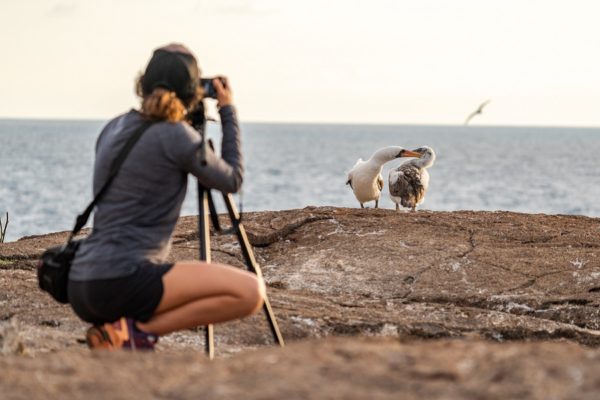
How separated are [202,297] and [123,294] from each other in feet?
1.27

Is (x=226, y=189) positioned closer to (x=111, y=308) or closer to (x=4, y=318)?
(x=111, y=308)

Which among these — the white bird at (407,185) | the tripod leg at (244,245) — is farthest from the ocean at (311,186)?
the tripod leg at (244,245)

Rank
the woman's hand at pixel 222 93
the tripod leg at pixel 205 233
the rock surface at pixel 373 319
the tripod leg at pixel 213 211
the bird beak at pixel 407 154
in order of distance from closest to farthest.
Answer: the rock surface at pixel 373 319
the woman's hand at pixel 222 93
the tripod leg at pixel 205 233
the tripod leg at pixel 213 211
the bird beak at pixel 407 154

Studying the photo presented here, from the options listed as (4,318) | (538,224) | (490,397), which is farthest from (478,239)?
(490,397)

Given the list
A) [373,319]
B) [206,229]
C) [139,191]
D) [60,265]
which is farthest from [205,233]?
[373,319]

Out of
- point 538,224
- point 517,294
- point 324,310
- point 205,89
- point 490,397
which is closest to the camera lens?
point 490,397

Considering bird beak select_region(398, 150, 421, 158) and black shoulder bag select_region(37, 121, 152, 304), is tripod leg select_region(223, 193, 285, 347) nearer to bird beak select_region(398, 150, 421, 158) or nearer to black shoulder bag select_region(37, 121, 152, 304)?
black shoulder bag select_region(37, 121, 152, 304)

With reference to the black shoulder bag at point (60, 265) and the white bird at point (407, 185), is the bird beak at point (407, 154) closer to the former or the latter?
the white bird at point (407, 185)

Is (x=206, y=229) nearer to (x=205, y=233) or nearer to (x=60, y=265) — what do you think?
(x=205, y=233)

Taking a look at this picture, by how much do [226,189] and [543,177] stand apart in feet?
195

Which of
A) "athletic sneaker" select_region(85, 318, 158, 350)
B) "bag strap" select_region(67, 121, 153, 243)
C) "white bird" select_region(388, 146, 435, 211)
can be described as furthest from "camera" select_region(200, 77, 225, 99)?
"white bird" select_region(388, 146, 435, 211)

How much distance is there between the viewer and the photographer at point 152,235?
5.22 m

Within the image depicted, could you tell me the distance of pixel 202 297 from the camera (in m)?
5.40

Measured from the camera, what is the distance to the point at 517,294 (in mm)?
8102
